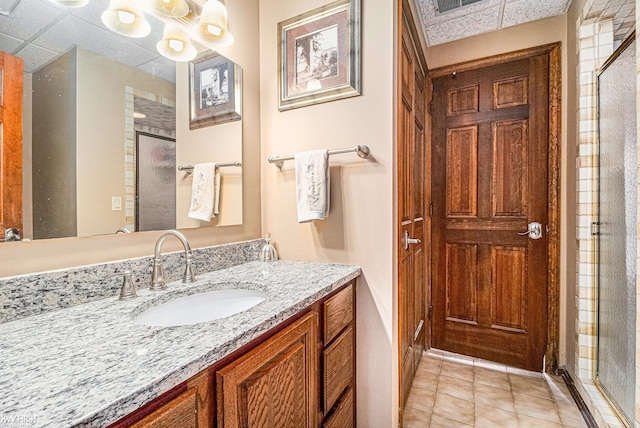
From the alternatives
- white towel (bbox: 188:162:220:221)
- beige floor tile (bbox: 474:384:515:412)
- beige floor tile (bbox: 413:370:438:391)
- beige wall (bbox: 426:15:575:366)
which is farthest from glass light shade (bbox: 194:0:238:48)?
beige floor tile (bbox: 474:384:515:412)

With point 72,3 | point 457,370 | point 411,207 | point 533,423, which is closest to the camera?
point 72,3

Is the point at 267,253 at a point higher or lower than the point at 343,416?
higher

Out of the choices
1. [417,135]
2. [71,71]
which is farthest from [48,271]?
[417,135]

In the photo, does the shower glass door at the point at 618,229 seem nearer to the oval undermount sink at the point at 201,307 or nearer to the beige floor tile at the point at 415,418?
the beige floor tile at the point at 415,418

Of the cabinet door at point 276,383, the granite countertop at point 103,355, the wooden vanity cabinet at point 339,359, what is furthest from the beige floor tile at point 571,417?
the granite countertop at point 103,355

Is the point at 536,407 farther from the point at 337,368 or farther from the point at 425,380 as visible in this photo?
the point at 337,368

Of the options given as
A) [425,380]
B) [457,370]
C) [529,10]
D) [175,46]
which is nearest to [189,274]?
[175,46]

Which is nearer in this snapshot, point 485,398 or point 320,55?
point 320,55

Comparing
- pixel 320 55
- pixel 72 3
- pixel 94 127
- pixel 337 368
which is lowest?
pixel 337 368

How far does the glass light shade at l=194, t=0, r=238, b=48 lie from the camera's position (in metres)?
1.18

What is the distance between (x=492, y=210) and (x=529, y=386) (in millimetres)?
1151

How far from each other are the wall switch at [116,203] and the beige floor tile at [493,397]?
2.08m

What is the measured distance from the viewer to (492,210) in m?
2.06

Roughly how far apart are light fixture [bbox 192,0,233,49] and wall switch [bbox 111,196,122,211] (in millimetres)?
765
